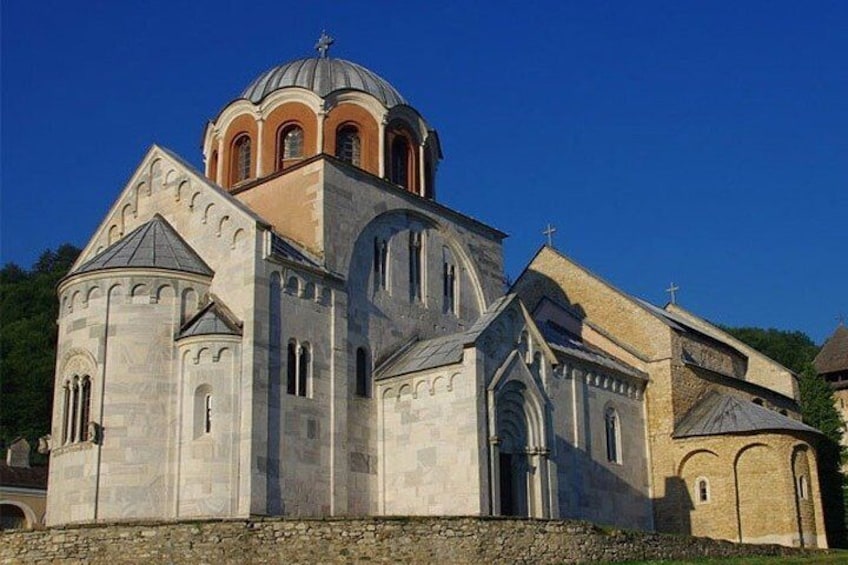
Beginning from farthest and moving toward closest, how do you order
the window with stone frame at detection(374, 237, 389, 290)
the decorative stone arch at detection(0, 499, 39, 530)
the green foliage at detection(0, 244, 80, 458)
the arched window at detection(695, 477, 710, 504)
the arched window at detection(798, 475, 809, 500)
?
the green foliage at detection(0, 244, 80, 458) < the decorative stone arch at detection(0, 499, 39, 530) < the arched window at detection(695, 477, 710, 504) < the arched window at detection(798, 475, 809, 500) < the window with stone frame at detection(374, 237, 389, 290)

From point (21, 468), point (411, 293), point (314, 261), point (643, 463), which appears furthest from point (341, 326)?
point (21, 468)

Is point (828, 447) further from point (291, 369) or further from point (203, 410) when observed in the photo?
point (203, 410)

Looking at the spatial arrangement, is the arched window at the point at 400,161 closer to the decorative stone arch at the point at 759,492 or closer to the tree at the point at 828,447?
the decorative stone arch at the point at 759,492

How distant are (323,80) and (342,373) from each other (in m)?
9.96

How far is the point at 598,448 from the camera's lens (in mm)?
33594

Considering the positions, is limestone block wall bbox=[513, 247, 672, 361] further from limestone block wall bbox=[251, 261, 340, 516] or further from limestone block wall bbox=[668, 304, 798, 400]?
limestone block wall bbox=[251, 261, 340, 516]

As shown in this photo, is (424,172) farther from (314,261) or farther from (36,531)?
(36,531)

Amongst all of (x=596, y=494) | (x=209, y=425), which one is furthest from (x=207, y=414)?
(x=596, y=494)

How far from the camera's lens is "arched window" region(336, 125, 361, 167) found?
3064 centimetres

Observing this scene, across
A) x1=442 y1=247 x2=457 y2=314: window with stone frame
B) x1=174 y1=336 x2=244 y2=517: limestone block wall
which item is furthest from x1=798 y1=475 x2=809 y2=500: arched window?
x1=174 y1=336 x2=244 y2=517: limestone block wall

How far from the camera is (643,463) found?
1412 inches

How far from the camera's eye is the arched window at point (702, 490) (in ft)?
114

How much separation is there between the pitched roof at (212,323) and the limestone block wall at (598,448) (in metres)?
10.0

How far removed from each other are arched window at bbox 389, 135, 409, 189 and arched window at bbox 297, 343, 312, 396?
25.3 ft
